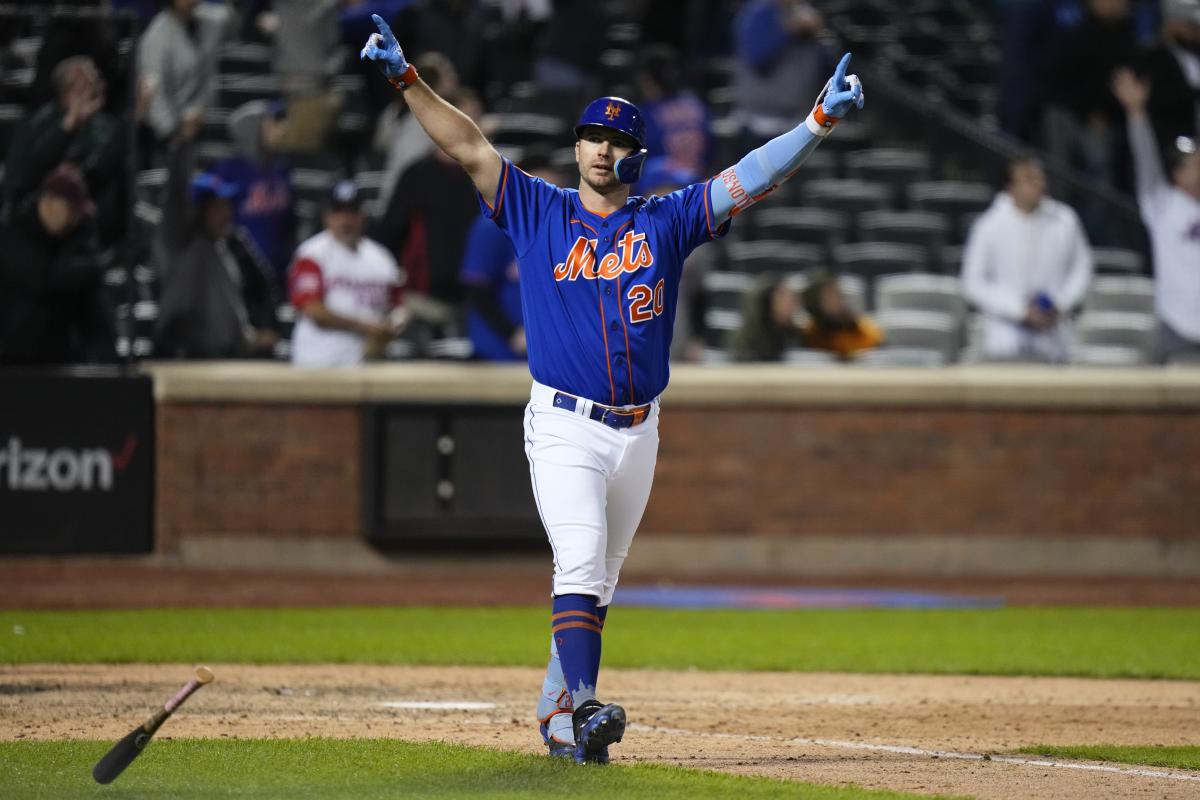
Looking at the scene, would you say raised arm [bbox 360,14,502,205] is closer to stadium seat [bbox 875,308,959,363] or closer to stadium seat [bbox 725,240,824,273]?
stadium seat [bbox 875,308,959,363]

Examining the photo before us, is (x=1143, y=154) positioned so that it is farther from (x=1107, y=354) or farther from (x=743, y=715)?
(x=743, y=715)

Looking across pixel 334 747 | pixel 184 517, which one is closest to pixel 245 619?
pixel 184 517

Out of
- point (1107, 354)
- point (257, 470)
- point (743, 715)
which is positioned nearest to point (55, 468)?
point (257, 470)

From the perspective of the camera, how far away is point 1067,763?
22.5 feet

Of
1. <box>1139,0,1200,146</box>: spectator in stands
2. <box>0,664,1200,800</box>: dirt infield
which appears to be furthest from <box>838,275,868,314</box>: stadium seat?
<box>0,664,1200,800</box>: dirt infield

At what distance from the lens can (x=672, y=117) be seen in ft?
50.3

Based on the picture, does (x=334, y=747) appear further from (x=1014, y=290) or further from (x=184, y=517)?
(x=1014, y=290)

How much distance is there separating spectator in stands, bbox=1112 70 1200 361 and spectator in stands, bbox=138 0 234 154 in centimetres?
674

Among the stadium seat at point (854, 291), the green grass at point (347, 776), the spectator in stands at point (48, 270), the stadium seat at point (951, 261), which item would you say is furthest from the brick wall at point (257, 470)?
the green grass at point (347, 776)

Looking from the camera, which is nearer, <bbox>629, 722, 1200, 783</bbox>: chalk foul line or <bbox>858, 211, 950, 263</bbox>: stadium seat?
<bbox>629, 722, 1200, 783</bbox>: chalk foul line

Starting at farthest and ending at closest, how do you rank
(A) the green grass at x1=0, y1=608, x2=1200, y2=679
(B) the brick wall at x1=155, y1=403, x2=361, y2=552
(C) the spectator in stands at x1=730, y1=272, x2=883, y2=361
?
(C) the spectator in stands at x1=730, y1=272, x2=883, y2=361 → (B) the brick wall at x1=155, y1=403, x2=361, y2=552 → (A) the green grass at x1=0, y1=608, x2=1200, y2=679

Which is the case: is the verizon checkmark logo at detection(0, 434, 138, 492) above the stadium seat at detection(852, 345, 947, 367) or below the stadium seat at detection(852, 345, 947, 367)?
below

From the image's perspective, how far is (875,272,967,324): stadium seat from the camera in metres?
15.1

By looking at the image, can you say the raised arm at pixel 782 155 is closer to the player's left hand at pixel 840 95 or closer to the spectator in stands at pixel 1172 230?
the player's left hand at pixel 840 95
